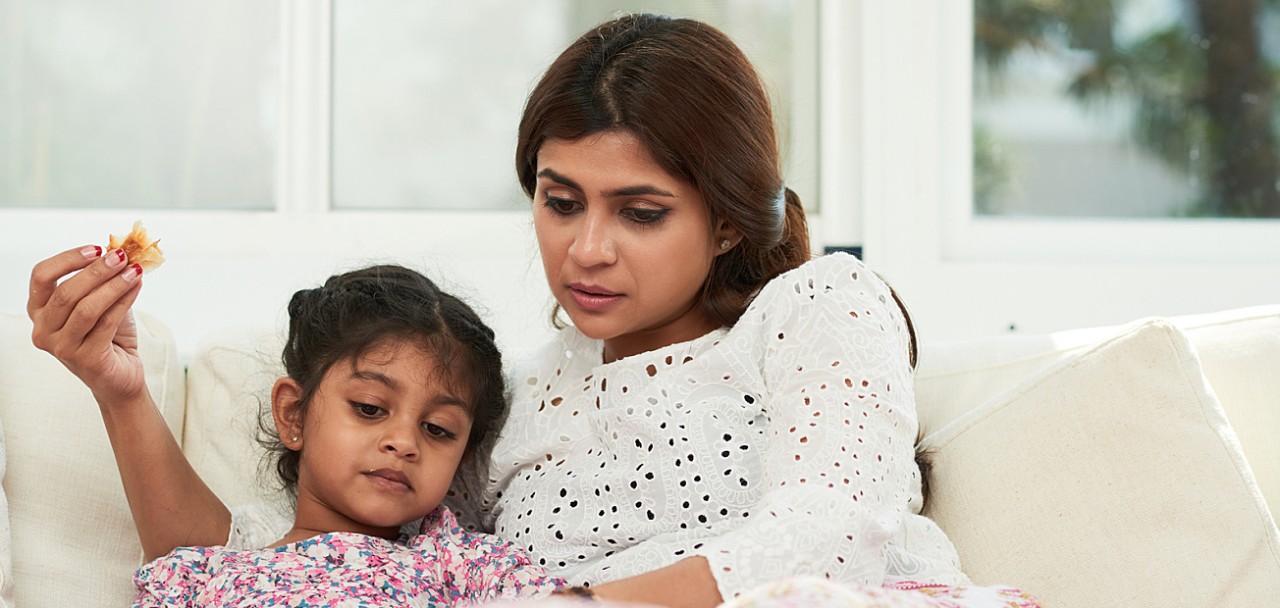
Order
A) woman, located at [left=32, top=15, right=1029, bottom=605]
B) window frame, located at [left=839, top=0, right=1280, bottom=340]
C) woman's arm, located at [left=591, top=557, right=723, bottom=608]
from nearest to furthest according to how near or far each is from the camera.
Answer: woman's arm, located at [left=591, top=557, right=723, bottom=608], woman, located at [left=32, top=15, right=1029, bottom=605], window frame, located at [left=839, top=0, right=1280, bottom=340]

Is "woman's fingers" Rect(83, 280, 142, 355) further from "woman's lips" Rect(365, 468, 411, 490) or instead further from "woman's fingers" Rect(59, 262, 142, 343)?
"woman's lips" Rect(365, 468, 411, 490)

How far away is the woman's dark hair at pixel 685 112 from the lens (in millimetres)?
1429

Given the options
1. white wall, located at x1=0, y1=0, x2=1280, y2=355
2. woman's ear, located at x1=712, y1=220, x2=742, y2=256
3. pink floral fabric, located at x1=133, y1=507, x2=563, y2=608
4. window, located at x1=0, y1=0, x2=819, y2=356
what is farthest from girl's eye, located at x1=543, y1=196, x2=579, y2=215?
window, located at x1=0, y1=0, x2=819, y2=356

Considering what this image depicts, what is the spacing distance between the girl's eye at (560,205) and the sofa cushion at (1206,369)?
23.5 inches

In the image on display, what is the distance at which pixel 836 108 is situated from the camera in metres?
2.46

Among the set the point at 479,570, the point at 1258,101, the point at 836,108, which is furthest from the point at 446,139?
the point at 1258,101

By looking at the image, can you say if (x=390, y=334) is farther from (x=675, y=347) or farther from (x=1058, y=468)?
(x=1058, y=468)

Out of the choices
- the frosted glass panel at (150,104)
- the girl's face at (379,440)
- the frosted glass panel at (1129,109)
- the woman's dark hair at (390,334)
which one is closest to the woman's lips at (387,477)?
the girl's face at (379,440)

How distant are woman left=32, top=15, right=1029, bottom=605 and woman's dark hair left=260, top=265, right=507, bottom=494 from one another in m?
0.08

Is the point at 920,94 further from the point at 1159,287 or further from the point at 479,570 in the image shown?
the point at 479,570

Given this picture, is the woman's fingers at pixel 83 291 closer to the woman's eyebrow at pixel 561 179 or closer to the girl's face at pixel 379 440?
the girl's face at pixel 379 440

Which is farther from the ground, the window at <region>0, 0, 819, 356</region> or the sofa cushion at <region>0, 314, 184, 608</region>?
the window at <region>0, 0, 819, 356</region>

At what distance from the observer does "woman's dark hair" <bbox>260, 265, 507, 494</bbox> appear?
1.53 metres

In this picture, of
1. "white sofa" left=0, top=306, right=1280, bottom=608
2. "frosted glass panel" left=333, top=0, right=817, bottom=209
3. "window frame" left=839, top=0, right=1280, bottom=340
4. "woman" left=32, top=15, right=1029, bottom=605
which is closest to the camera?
"woman" left=32, top=15, right=1029, bottom=605
